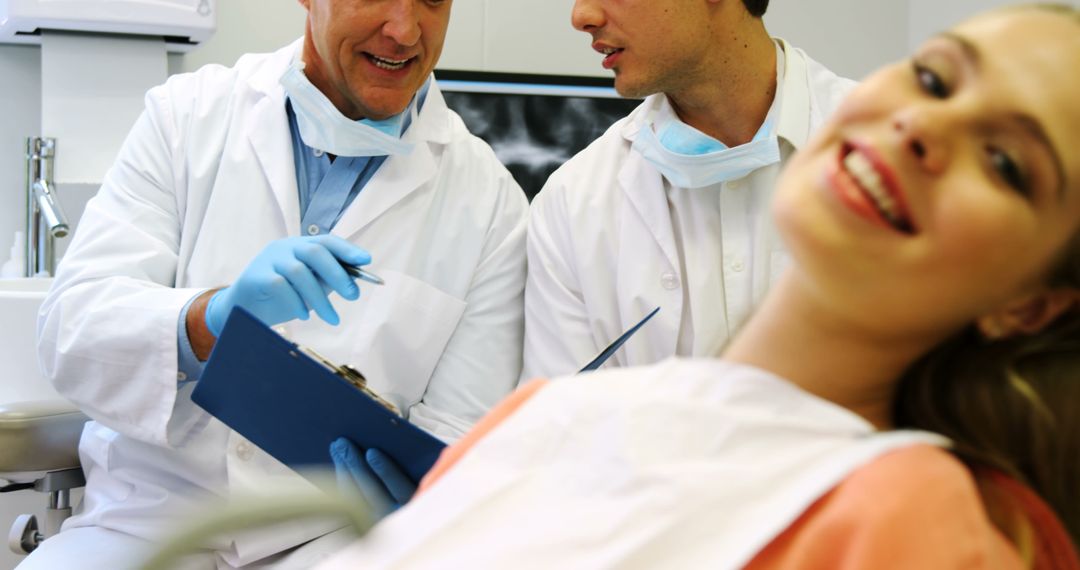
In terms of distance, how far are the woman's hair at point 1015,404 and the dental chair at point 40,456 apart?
139 centimetres

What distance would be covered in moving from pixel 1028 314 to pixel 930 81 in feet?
0.62

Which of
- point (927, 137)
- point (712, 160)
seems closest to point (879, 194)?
point (927, 137)

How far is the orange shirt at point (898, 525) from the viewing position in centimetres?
69

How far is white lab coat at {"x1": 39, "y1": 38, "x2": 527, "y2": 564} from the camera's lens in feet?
5.33

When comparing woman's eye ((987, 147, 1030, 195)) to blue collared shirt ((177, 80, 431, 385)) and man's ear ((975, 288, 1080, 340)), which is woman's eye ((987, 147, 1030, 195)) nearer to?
man's ear ((975, 288, 1080, 340))

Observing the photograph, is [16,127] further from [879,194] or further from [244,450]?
[879,194]

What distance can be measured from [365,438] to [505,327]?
52 centimetres

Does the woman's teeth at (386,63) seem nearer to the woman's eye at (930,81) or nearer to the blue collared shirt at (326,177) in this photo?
the blue collared shirt at (326,177)

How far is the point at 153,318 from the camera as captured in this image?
1.59 m

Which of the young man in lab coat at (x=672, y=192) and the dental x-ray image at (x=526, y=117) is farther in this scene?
the dental x-ray image at (x=526, y=117)

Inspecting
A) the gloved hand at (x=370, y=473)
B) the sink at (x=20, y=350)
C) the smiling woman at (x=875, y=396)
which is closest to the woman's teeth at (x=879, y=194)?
the smiling woman at (x=875, y=396)

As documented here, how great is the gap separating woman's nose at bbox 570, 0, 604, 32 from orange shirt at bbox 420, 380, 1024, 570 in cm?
116

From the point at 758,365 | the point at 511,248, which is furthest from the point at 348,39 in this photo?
the point at 758,365

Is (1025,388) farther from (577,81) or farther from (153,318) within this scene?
(577,81)
